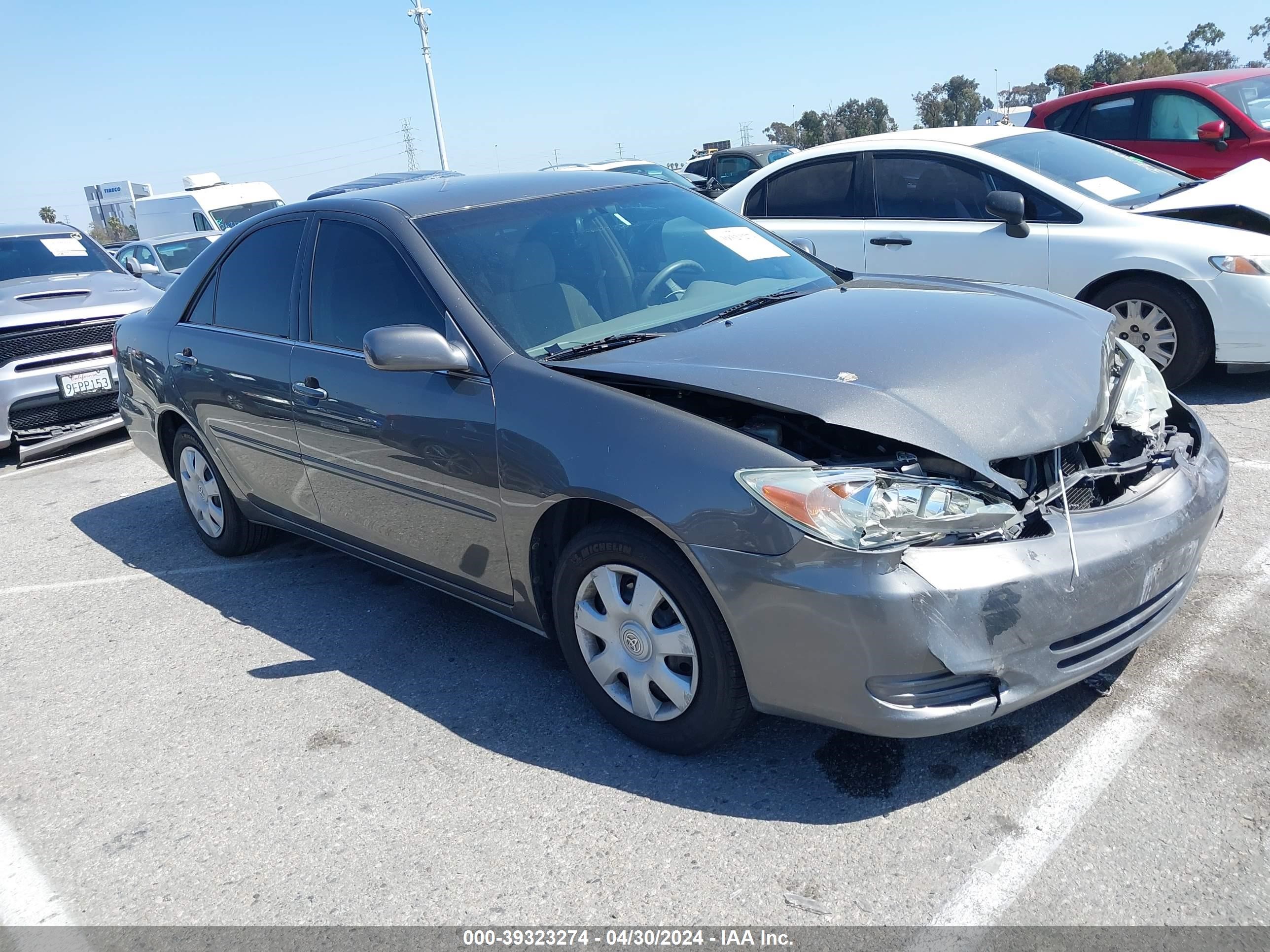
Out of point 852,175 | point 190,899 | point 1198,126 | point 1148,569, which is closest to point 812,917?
point 1148,569

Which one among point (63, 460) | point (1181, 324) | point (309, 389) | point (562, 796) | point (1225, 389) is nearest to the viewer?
point (562, 796)

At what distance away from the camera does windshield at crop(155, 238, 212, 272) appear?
574 inches

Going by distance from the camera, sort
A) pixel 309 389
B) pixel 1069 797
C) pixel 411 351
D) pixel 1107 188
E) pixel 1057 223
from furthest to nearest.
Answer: pixel 1107 188
pixel 1057 223
pixel 309 389
pixel 411 351
pixel 1069 797

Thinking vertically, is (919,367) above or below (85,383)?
above

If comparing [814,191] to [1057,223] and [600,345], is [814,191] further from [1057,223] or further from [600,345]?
[600,345]

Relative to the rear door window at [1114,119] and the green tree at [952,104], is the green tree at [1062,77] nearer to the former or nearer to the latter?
the green tree at [952,104]

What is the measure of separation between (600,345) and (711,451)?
796mm

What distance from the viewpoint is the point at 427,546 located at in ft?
12.0

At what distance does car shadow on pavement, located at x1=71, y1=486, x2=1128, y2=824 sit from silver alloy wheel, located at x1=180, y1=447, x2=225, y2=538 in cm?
21

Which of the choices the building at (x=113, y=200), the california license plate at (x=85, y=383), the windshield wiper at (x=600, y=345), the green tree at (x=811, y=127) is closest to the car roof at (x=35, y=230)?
the california license plate at (x=85, y=383)

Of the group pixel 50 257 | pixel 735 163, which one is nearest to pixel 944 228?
pixel 50 257

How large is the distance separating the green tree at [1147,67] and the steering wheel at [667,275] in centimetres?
4266

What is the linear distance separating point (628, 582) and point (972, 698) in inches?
39.0

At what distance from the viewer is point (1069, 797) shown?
2.65 m
